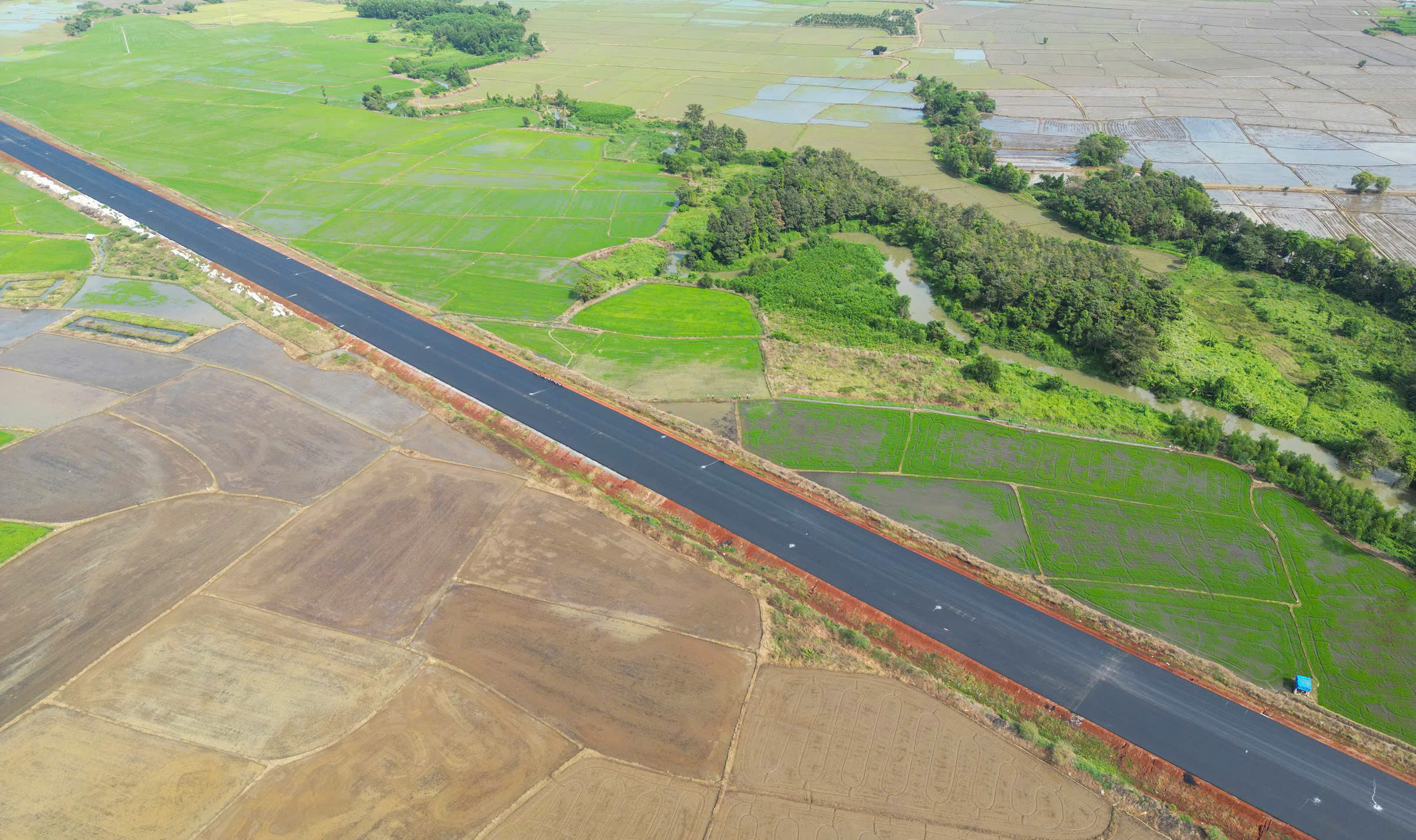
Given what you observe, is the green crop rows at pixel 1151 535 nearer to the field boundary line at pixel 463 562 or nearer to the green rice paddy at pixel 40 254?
the field boundary line at pixel 463 562

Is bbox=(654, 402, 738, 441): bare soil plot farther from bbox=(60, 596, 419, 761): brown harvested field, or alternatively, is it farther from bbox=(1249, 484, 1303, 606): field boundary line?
bbox=(1249, 484, 1303, 606): field boundary line

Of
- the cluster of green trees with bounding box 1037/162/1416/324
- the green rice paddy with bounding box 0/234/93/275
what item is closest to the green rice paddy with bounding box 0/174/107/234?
the green rice paddy with bounding box 0/234/93/275

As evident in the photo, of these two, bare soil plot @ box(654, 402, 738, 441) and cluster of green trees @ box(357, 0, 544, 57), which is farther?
cluster of green trees @ box(357, 0, 544, 57)

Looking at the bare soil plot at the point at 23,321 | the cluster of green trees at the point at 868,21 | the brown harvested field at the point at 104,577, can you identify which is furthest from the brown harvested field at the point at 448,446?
the cluster of green trees at the point at 868,21

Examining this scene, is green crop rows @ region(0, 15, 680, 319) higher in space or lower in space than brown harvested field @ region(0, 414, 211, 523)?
higher

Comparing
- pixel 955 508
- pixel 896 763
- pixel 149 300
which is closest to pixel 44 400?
pixel 149 300

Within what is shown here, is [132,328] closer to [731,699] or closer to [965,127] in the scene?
[731,699]

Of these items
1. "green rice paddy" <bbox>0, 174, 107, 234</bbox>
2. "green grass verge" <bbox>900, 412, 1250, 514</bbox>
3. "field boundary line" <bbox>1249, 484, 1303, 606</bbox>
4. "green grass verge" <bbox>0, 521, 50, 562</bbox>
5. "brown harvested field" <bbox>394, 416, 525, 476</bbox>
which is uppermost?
"green rice paddy" <bbox>0, 174, 107, 234</bbox>
